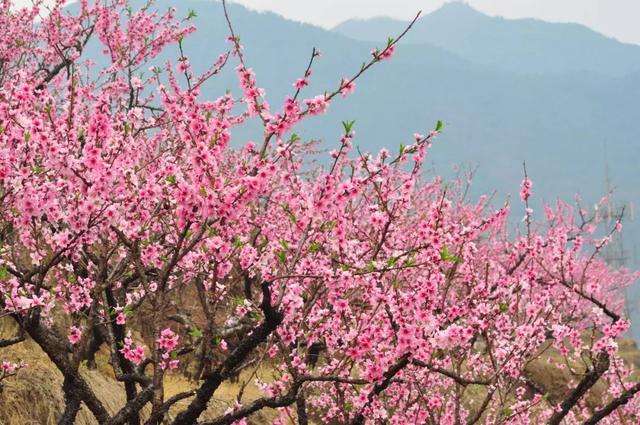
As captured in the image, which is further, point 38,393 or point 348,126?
point 38,393

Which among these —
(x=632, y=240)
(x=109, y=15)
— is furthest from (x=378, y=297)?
(x=632, y=240)

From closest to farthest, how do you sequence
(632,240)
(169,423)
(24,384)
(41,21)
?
(169,423), (24,384), (41,21), (632,240)

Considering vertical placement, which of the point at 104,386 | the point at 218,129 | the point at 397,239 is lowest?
the point at 104,386

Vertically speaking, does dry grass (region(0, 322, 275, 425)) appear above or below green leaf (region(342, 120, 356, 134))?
below

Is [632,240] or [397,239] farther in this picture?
[632,240]

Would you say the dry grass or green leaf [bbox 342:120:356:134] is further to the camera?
the dry grass

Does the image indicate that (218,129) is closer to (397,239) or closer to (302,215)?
(302,215)

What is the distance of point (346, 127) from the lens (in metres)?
4.51

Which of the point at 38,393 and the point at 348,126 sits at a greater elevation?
the point at 348,126

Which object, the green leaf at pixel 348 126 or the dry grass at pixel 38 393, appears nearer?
the green leaf at pixel 348 126

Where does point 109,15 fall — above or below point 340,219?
above

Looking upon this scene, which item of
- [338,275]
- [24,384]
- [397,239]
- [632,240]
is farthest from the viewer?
[632,240]

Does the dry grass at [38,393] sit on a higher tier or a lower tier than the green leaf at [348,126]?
lower

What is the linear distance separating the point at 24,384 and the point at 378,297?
14.7 feet
